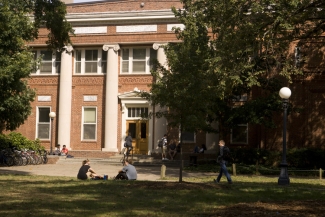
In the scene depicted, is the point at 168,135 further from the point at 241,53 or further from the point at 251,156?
the point at 241,53

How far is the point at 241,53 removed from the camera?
17984 mm

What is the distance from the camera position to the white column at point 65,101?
43000 mm

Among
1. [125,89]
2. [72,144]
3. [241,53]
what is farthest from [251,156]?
[241,53]

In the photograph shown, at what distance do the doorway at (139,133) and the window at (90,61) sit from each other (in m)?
4.48

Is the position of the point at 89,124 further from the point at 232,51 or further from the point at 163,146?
the point at 232,51

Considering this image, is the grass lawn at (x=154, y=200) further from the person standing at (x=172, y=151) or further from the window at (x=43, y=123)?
the window at (x=43, y=123)

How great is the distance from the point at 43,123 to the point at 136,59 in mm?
8412

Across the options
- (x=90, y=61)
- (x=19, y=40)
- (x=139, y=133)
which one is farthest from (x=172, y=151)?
(x=19, y=40)

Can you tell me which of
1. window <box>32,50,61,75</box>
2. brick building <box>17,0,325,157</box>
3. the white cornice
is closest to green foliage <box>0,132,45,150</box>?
brick building <box>17,0,325,157</box>

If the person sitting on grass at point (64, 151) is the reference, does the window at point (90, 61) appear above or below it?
above

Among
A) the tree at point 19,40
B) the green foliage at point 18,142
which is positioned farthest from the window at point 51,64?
the tree at point 19,40

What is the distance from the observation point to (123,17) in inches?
1668

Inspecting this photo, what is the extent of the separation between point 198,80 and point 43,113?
2604 centimetres

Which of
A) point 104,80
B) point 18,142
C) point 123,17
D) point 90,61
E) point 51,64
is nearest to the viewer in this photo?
point 18,142
